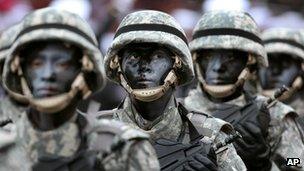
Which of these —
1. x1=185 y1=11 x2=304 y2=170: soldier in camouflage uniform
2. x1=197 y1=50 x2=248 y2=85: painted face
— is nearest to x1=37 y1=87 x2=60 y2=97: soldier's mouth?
x1=185 y1=11 x2=304 y2=170: soldier in camouflage uniform

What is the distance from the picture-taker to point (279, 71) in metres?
12.8

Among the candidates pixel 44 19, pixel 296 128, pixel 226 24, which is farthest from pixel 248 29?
pixel 44 19

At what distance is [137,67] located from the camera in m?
8.49

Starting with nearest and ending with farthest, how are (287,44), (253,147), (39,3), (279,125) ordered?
(253,147), (279,125), (287,44), (39,3)

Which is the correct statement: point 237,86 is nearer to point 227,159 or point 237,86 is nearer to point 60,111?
point 227,159

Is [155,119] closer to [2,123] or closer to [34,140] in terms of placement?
[2,123]

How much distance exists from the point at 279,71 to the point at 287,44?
1.24ft

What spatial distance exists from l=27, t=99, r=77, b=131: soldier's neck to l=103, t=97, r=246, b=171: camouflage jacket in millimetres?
1872

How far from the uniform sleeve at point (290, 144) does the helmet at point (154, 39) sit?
Answer: 7.47ft

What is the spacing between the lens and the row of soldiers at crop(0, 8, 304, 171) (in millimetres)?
6555

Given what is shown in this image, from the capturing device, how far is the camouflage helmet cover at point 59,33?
21.4 ft

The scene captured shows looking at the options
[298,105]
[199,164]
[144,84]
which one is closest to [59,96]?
[199,164]

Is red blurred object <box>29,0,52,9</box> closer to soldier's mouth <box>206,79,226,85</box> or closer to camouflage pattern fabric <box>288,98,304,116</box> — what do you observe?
camouflage pattern fabric <box>288,98,304,116</box>

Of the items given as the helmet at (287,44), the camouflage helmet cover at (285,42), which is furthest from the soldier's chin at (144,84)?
the camouflage helmet cover at (285,42)
